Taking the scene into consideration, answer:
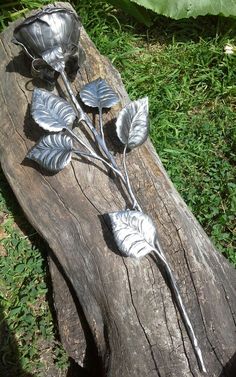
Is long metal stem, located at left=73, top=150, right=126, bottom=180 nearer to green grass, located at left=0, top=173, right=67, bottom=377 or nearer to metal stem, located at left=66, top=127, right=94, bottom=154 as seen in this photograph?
metal stem, located at left=66, top=127, right=94, bottom=154

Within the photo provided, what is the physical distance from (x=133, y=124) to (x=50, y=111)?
33 cm

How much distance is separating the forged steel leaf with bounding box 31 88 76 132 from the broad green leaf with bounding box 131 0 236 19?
837mm

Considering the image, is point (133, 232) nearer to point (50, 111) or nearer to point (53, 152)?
point (53, 152)

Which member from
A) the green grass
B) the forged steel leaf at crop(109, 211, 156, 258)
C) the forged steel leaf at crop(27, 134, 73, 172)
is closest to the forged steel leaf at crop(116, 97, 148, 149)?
the forged steel leaf at crop(27, 134, 73, 172)

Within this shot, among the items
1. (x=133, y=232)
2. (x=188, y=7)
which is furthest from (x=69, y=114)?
(x=188, y=7)

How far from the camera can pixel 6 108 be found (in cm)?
266

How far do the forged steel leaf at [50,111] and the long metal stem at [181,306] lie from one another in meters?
0.61

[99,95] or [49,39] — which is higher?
[49,39]

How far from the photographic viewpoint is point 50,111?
2449 mm

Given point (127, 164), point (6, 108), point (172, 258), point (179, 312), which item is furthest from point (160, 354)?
point (6, 108)

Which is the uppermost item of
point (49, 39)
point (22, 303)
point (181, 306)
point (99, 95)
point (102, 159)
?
point (49, 39)

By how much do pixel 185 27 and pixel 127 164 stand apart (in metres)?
1.16

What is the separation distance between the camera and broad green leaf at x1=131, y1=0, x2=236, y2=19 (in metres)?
3.00

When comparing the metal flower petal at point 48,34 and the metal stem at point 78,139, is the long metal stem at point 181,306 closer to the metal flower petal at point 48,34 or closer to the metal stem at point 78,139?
the metal stem at point 78,139
